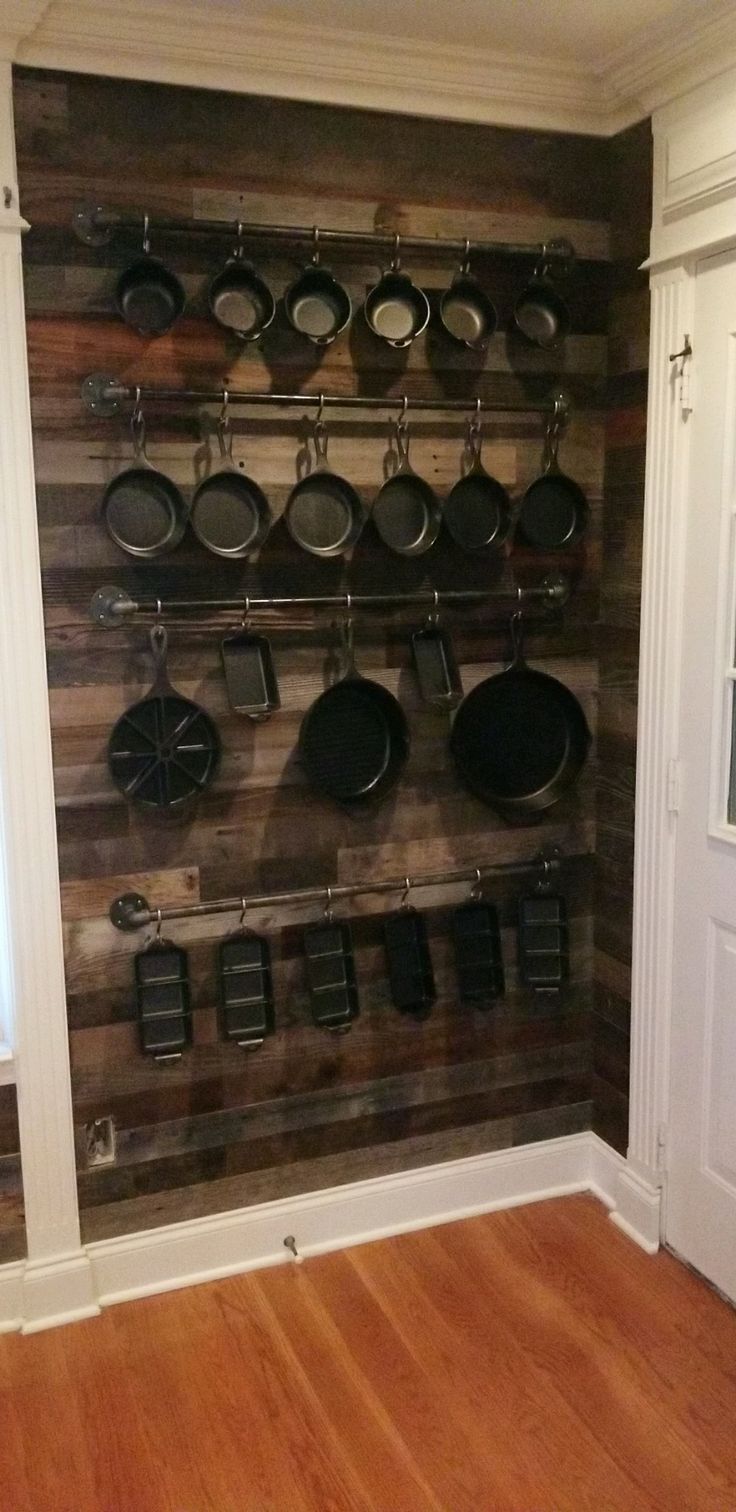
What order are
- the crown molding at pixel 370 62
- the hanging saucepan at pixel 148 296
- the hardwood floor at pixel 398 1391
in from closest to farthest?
the hardwood floor at pixel 398 1391, the crown molding at pixel 370 62, the hanging saucepan at pixel 148 296

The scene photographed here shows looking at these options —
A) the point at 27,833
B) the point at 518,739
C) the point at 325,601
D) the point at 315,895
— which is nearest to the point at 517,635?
the point at 518,739

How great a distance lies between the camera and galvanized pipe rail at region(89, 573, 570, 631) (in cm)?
232

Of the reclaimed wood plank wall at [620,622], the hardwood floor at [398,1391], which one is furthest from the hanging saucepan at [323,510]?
the hardwood floor at [398,1391]

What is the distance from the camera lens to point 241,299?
2371 mm

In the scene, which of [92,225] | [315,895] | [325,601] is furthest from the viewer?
[315,895]

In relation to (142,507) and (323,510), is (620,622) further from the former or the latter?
(142,507)

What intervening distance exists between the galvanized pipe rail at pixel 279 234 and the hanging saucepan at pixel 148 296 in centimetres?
5

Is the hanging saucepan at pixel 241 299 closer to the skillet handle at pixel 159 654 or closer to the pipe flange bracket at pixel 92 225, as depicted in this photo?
the pipe flange bracket at pixel 92 225

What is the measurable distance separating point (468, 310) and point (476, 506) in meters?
0.41

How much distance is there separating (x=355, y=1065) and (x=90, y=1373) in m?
0.82

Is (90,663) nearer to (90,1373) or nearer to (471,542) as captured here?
(471,542)

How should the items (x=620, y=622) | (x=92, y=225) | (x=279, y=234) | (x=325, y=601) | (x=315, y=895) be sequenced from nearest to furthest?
1. (x=92, y=225)
2. (x=279, y=234)
3. (x=325, y=601)
4. (x=315, y=895)
5. (x=620, y=622)

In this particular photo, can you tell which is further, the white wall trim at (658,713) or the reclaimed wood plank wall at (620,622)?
the reclaimed wood plank wall at (620,622)

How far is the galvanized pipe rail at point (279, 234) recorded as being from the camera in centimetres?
222
